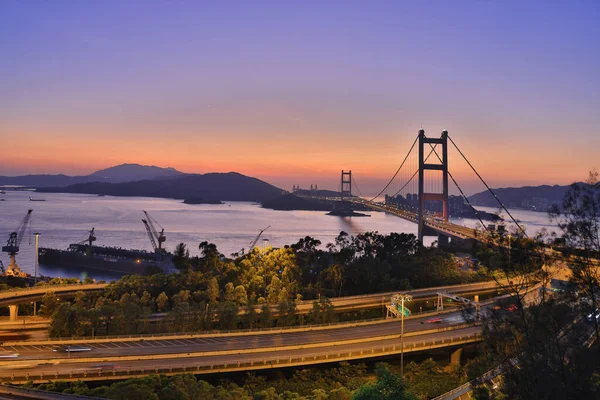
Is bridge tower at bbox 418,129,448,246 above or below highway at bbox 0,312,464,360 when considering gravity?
above

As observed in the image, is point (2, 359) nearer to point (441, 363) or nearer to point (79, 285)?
point (79, 285)

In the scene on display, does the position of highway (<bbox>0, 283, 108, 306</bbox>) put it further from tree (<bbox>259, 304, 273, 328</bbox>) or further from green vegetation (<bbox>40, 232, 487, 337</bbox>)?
tree (<bbox>259, 304, 273, 328</bbox>)

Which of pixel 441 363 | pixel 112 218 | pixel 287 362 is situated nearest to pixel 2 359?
pixel 287 362

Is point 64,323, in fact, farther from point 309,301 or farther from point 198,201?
point 198,201

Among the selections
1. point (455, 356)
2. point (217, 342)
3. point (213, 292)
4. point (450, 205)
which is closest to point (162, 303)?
point (213, 292)

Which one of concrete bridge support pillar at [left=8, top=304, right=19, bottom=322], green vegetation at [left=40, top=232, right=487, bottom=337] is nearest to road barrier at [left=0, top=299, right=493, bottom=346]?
green vegetation at [left=40, top=232, right=487, bottom=337]

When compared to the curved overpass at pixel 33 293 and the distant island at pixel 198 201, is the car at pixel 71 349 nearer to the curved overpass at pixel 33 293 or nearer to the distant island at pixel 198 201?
the curved overpass at pixel 33 293
